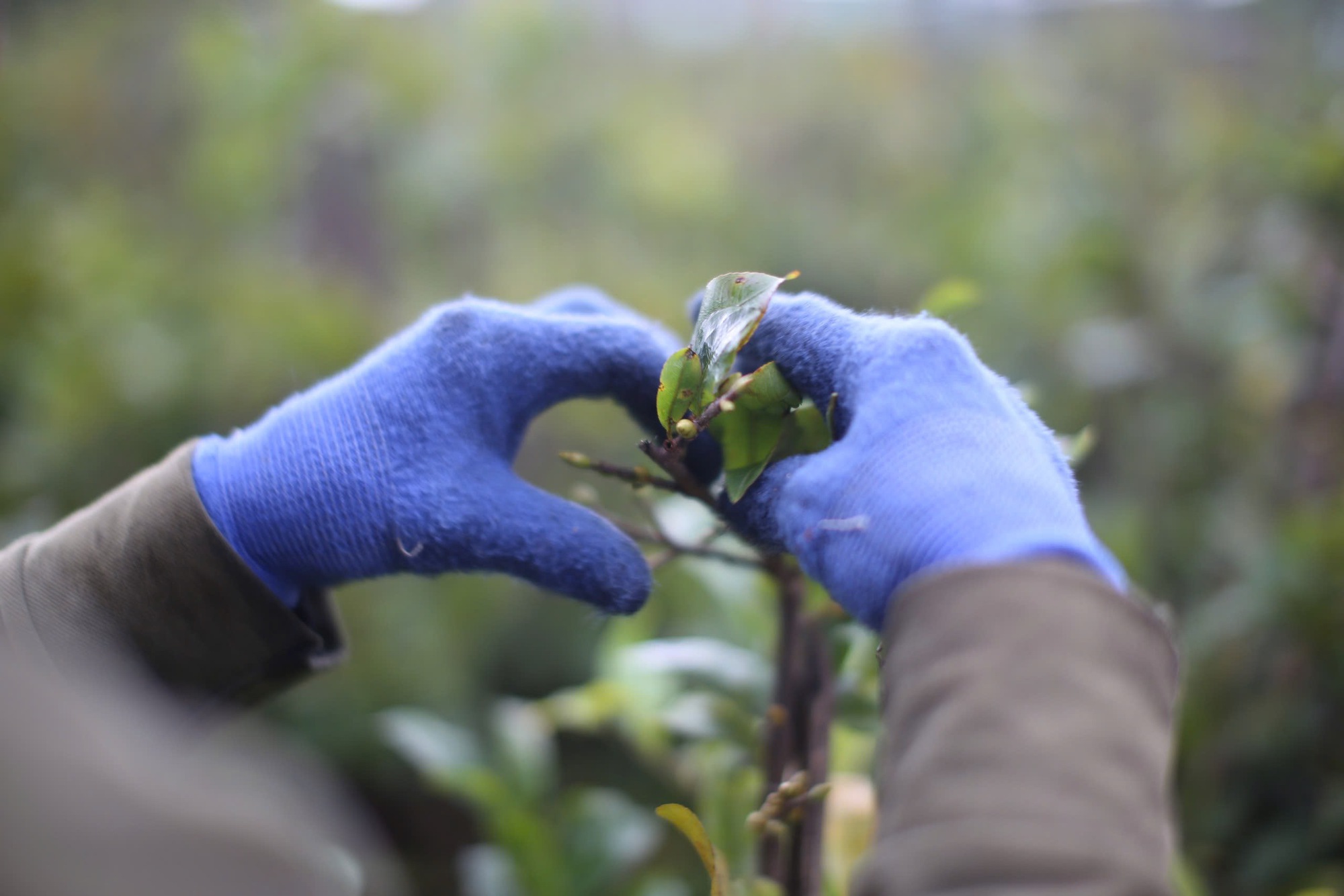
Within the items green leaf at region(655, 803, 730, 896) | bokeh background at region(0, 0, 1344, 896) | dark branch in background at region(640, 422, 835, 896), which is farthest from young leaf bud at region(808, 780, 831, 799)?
bokeh background at region(0, 0, 1344, 896)

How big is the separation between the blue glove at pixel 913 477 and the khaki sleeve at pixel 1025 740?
0.03 m

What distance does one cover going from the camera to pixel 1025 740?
1.37ft

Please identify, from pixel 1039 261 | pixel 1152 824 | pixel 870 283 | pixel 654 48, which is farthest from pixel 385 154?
pixel 1152 824

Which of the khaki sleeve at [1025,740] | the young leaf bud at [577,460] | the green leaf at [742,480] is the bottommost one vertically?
the khaki sleeve at [1025,740]

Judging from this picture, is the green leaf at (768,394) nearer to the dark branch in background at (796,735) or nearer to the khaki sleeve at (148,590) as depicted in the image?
the dark branch in background at (796,735)

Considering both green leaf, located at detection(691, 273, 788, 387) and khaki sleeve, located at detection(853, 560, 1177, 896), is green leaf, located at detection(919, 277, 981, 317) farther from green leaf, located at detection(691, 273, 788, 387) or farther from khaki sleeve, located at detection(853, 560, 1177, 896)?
khaki sleeve, located at detection(853, 560, 1177, 896)

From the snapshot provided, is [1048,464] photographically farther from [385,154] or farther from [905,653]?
[385,154]

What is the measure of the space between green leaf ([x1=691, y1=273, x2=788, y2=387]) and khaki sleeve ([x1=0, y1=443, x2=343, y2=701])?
0.38m

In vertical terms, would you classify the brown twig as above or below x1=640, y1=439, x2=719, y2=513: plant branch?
below

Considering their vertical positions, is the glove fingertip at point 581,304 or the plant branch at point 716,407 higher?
the glove fingertip at point 581,304

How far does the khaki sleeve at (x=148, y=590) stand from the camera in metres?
0.64

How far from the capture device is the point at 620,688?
3.73 ft

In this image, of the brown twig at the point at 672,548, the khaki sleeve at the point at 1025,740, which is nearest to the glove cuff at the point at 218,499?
the brown twig at the point at 672,548

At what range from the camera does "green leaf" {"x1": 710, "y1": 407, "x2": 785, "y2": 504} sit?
2.01 ft
